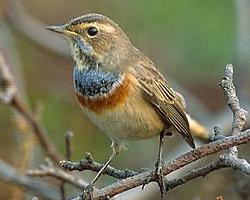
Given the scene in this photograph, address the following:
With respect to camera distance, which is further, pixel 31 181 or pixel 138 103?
pixel 31 181

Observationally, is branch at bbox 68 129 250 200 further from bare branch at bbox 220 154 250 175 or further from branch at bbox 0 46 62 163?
branch at bbox 0 46 62 163

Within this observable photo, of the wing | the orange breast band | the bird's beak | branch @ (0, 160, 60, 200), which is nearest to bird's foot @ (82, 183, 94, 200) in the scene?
the orange breast band

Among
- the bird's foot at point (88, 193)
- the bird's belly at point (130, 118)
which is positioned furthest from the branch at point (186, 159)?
the bird's belly at point (130, 118)

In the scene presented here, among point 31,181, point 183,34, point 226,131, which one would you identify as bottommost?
point 31,181

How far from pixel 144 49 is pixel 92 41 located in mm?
3702

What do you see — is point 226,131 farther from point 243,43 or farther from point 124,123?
point 124,123

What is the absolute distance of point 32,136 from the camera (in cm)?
508

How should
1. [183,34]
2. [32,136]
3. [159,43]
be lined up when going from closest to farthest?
[32,136], [183,34], [159,43]

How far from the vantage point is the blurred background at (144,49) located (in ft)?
21.8

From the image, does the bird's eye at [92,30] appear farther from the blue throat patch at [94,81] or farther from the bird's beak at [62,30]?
the blue throat patch at [94,81]

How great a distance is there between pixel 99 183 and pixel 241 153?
1.30 meters

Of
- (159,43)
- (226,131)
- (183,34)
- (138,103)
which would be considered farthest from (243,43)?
(138,103)

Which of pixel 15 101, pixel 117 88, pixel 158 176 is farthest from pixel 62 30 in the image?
pixel 158 176

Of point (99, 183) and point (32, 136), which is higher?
point (99, 183)
